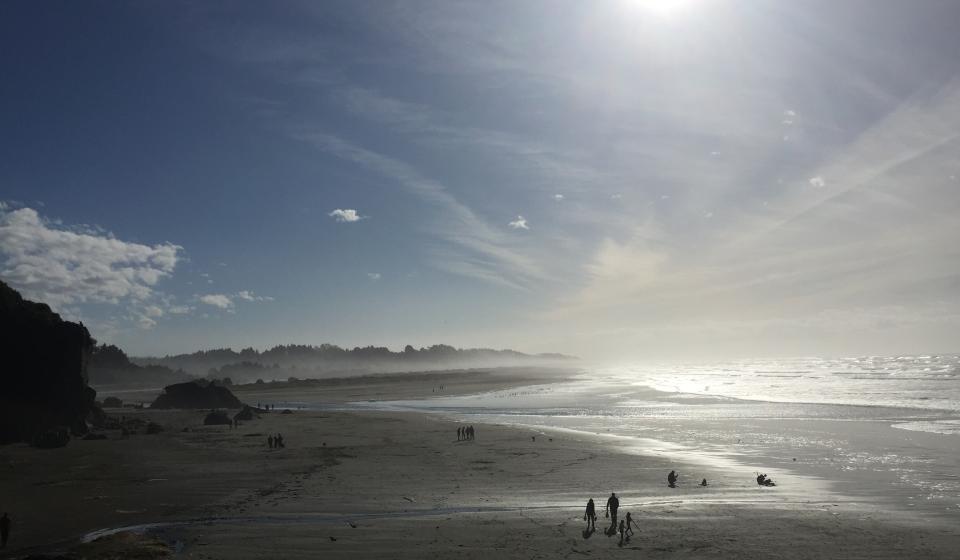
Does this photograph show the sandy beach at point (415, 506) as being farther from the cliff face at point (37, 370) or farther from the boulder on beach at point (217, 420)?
the boulder on beach at point (217, 420)

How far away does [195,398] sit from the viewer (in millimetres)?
68062

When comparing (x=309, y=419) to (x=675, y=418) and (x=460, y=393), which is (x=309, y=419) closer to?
(x=675, y=418)

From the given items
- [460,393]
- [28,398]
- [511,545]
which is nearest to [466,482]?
[511,545]

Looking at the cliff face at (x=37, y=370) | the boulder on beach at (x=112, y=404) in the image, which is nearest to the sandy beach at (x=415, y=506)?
the cliff face at (x=37, y=370)

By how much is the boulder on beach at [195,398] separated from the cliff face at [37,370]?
27395 millimetres

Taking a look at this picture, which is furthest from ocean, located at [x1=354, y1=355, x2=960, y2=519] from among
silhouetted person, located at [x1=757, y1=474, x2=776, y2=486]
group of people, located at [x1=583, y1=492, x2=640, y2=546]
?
group of people, located at [x1=583, y1=492, x2=640, y2=546]

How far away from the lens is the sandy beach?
16.0 m

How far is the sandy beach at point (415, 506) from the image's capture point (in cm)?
1599

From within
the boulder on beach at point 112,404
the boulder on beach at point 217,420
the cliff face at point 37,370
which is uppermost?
the cliff face at point 37,370

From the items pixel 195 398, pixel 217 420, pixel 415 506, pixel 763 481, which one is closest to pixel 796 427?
pixel 763 481

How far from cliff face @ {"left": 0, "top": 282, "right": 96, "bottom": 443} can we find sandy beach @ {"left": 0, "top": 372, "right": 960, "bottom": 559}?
11.6 feet

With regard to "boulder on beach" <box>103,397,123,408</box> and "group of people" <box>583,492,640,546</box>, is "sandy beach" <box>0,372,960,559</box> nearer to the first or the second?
"group of people" <box>583,492,640,546</box>

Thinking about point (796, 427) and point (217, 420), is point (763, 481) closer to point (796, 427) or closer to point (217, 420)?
point (796, 427)

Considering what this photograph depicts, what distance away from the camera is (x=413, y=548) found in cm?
1589
